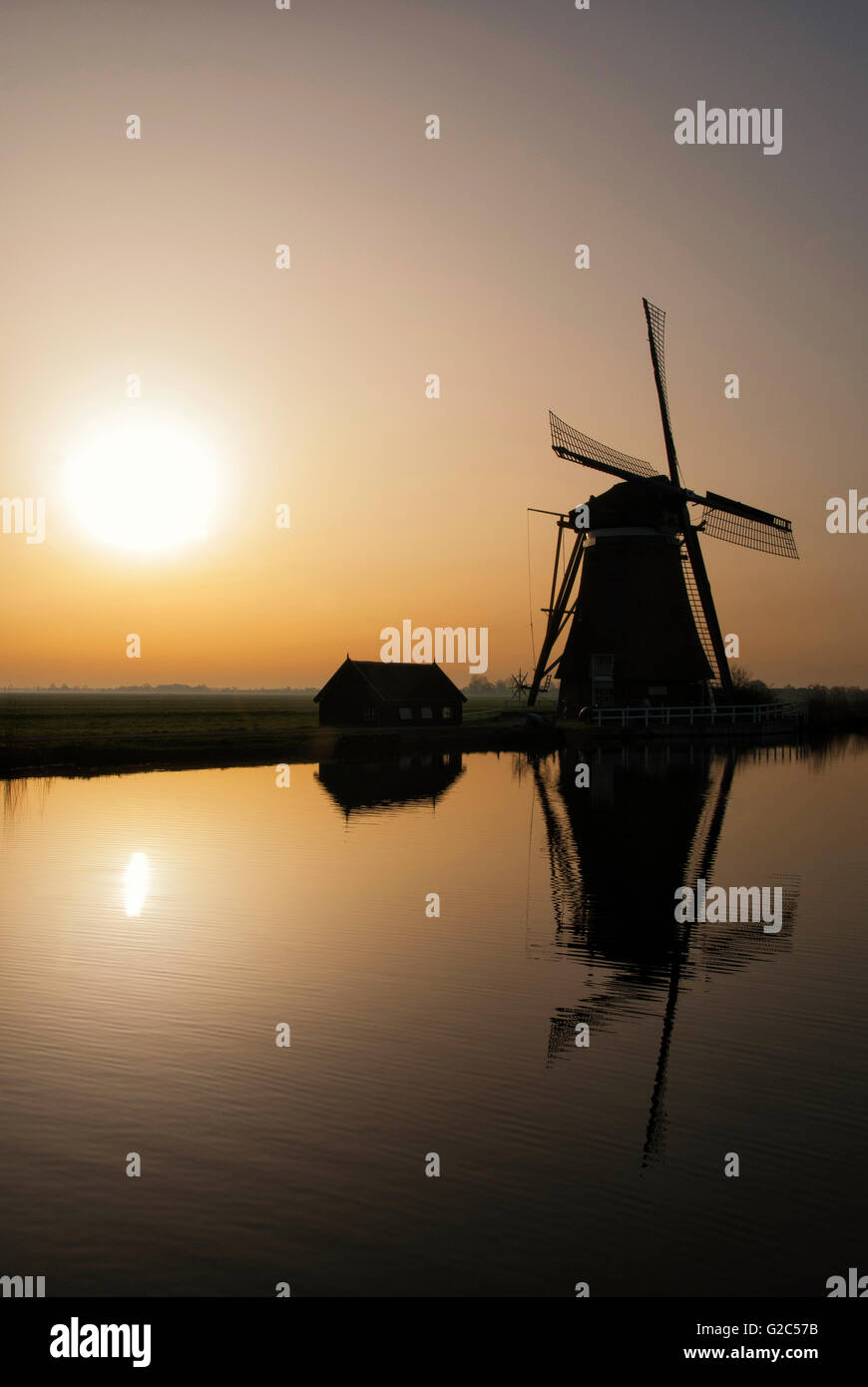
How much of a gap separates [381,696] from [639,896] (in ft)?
162

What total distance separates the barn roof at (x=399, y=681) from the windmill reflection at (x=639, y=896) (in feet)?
99.8

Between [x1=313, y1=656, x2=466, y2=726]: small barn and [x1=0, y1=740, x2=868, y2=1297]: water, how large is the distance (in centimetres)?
4492

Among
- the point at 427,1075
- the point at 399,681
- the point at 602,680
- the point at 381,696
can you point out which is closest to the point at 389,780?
the point at 602,680

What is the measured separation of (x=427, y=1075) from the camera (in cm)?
1059

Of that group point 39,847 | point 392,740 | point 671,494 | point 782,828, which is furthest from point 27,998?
point 671,494

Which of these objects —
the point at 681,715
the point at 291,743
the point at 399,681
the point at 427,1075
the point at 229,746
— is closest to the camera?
the point at 427,1075

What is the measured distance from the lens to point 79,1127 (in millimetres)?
9172

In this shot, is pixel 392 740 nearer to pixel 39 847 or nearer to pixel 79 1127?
pixel 39 847

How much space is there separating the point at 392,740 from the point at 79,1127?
Result: 48.4 m

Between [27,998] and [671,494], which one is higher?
[671,494]

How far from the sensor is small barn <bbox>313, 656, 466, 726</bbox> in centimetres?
6900

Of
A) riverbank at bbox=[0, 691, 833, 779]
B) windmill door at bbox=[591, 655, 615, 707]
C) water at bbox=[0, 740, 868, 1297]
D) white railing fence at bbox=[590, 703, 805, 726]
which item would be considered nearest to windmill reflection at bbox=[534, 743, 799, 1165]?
water at bbox=[0, 740, 868, 1297]

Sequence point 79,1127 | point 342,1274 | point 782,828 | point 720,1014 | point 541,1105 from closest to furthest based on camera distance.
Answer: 1. point 342,1274
2. point 79,1127
3. point 541,1105
4. point 720,1014
5. point 782,828

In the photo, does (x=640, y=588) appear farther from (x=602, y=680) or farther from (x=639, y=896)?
(x=639, y=896)
